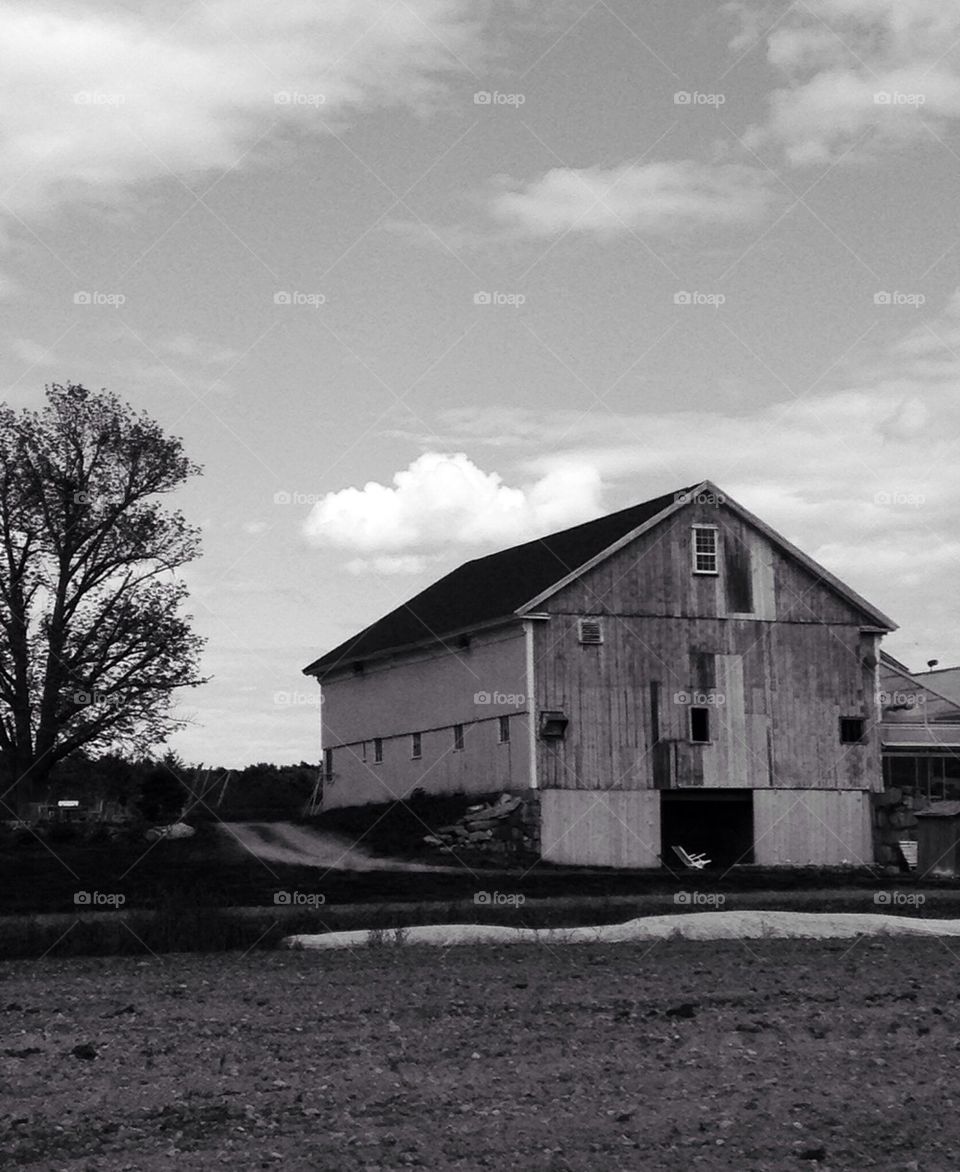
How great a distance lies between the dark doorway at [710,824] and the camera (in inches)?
1841

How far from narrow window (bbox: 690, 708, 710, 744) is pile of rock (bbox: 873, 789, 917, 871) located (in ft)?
→ 17.5

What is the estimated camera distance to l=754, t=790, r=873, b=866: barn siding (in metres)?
46.5

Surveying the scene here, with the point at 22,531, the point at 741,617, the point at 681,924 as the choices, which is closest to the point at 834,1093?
the point at 681,924

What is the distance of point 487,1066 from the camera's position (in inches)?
495

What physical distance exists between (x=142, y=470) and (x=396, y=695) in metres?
9.91

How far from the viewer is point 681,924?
911 inches

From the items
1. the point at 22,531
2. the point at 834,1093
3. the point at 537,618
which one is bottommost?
the point at 834,1093

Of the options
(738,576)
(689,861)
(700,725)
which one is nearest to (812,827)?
(689,861)

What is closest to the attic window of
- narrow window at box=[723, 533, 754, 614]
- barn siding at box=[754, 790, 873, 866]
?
narrow window at box=[723, 533, 754, 614]

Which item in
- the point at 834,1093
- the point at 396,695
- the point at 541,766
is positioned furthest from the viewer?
the point at 396,695

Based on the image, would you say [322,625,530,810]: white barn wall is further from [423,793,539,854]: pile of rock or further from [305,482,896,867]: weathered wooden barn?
[423,793,539,854]: pile of rock

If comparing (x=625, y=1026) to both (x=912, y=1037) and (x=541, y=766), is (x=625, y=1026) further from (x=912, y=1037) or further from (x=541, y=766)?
(x=541, y=766)

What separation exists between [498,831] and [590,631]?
5.85m

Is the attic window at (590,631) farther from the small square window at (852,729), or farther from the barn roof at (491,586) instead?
the small square window at (852,729)
